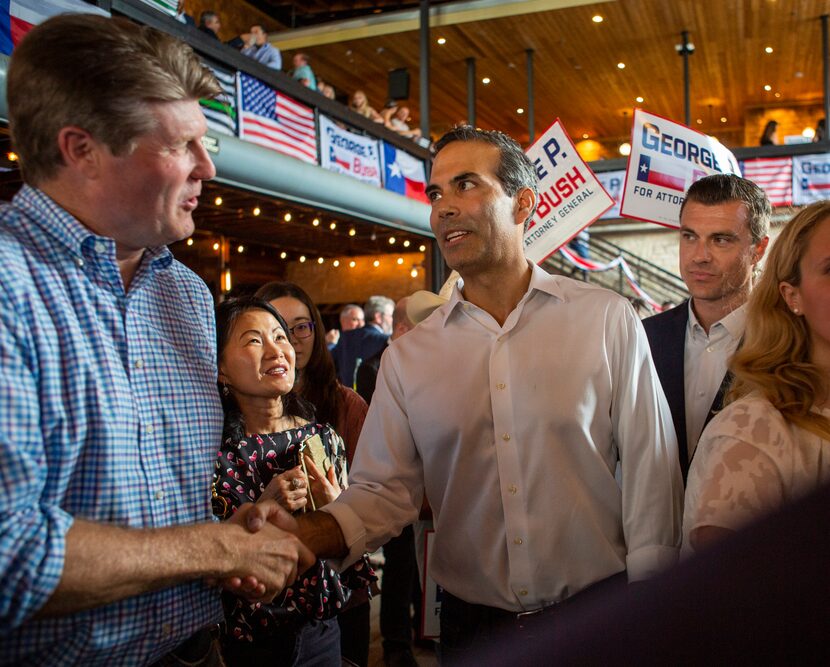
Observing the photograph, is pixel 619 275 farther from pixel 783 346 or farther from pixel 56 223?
pixel 56 223

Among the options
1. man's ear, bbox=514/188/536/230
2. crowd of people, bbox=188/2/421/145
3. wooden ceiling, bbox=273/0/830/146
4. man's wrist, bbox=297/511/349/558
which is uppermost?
wooden ceiling, bbox=273/0/830/146

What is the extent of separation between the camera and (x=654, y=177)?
388 centimetres

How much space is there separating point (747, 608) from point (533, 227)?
→ 322cm

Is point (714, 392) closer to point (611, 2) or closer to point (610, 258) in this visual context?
point (611, 2)

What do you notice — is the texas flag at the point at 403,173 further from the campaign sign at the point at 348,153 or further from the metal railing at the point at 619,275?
the metal railing at the point at 619,275

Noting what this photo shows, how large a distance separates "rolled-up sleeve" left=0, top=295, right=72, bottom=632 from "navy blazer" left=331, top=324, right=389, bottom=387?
18.1ft

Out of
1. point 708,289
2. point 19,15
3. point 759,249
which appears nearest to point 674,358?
point 708,289

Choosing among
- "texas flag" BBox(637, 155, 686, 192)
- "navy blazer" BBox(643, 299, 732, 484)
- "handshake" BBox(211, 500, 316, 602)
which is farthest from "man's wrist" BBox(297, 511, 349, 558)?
"texas flag" BBox(637, 155, 686, 192)

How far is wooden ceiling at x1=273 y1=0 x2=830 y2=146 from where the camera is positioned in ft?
38.3

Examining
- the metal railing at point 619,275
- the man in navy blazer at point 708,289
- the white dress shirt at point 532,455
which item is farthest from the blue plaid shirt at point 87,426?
the metal railing at point 619,275

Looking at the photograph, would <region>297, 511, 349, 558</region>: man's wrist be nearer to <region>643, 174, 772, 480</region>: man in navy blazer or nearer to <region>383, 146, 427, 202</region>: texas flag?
<region>643, 174, 772, 480</region>: man in navy blazer

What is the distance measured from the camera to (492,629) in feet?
5.94

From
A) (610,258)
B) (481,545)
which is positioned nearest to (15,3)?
(481,545)

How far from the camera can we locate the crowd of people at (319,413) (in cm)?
114
